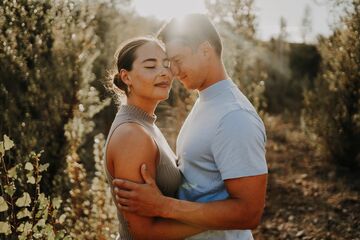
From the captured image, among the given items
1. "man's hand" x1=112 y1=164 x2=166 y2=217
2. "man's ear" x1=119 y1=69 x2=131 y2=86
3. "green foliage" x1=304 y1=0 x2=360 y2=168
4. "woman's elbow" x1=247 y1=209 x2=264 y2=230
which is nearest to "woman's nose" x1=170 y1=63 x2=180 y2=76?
"man's ear" x1=119 y1=69 x2=131 y2=86

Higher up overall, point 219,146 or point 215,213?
point 219,146

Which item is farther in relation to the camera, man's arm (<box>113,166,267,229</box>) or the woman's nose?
the woman's nose

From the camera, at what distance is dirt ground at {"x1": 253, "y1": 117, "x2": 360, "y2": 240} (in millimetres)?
5824

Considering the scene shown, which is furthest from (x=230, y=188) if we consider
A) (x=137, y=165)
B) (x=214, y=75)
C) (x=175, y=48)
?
(x=175, y=48)

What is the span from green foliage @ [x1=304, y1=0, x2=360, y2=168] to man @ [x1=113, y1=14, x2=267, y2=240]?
222 inches

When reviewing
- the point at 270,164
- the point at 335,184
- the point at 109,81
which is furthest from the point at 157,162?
the point at 270,164

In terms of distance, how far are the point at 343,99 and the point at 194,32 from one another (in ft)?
20.2

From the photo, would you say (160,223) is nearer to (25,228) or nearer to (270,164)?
(25,228)

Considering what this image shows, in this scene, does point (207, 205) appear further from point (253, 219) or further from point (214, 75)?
point (214, 75)

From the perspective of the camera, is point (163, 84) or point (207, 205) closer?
point (207, 205)

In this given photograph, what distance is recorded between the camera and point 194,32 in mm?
2572

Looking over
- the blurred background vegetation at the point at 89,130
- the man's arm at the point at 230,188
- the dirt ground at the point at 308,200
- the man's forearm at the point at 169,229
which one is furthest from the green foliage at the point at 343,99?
the man's forearm at the point at 169,229

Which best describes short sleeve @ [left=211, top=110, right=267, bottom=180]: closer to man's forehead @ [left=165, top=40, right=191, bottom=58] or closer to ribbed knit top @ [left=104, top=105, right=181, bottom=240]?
ribbed knit top @ [left=104, top=105, right=181, bottom=240]

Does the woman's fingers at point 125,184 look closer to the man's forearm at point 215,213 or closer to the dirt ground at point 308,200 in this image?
the man's forearm at point 215,213
